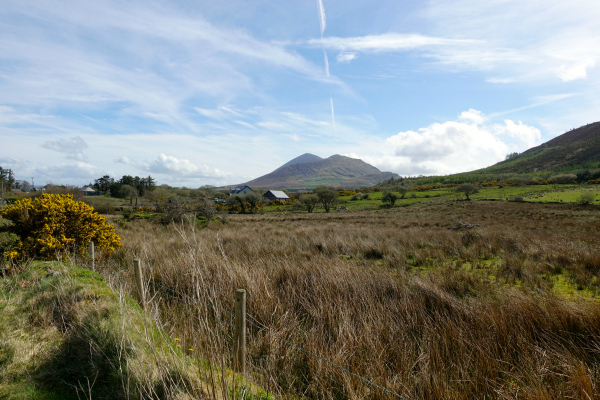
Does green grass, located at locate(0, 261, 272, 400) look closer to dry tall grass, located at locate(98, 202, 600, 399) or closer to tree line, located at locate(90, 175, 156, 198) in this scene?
dry tall grass, located at locate(98, 202, 600, 399)

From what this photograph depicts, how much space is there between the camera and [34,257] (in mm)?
7387

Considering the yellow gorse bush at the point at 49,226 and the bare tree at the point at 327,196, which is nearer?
the yellow gorse bush at the point at 49,226

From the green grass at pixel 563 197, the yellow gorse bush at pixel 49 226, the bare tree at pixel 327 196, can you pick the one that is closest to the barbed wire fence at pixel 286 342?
the yellow gorse bush at pixel 49 226

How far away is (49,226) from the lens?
7.52 metres

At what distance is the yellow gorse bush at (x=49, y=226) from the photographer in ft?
24.2

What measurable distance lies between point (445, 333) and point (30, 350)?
522cm

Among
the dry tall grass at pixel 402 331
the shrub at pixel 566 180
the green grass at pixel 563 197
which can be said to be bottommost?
the green grass at pixel 563 197

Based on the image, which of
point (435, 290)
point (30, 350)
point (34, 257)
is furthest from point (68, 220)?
point (435, 290)

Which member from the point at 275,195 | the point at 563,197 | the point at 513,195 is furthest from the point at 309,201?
the point at 275,195

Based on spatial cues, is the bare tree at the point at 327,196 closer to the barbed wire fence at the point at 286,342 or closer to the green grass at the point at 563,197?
the green grass at the point at 563,197

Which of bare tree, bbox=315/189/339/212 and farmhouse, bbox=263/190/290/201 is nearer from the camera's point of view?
bare tree, bbox=315/189/339/212

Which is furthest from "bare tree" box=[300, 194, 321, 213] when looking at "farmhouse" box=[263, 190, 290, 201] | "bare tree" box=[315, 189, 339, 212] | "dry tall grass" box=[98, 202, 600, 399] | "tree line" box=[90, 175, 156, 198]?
"dry tall grass" box=[98, 202, 600, 399]

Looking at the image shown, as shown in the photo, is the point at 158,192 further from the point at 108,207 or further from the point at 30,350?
the point at 30,350

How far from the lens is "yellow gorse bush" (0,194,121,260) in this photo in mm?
7375
